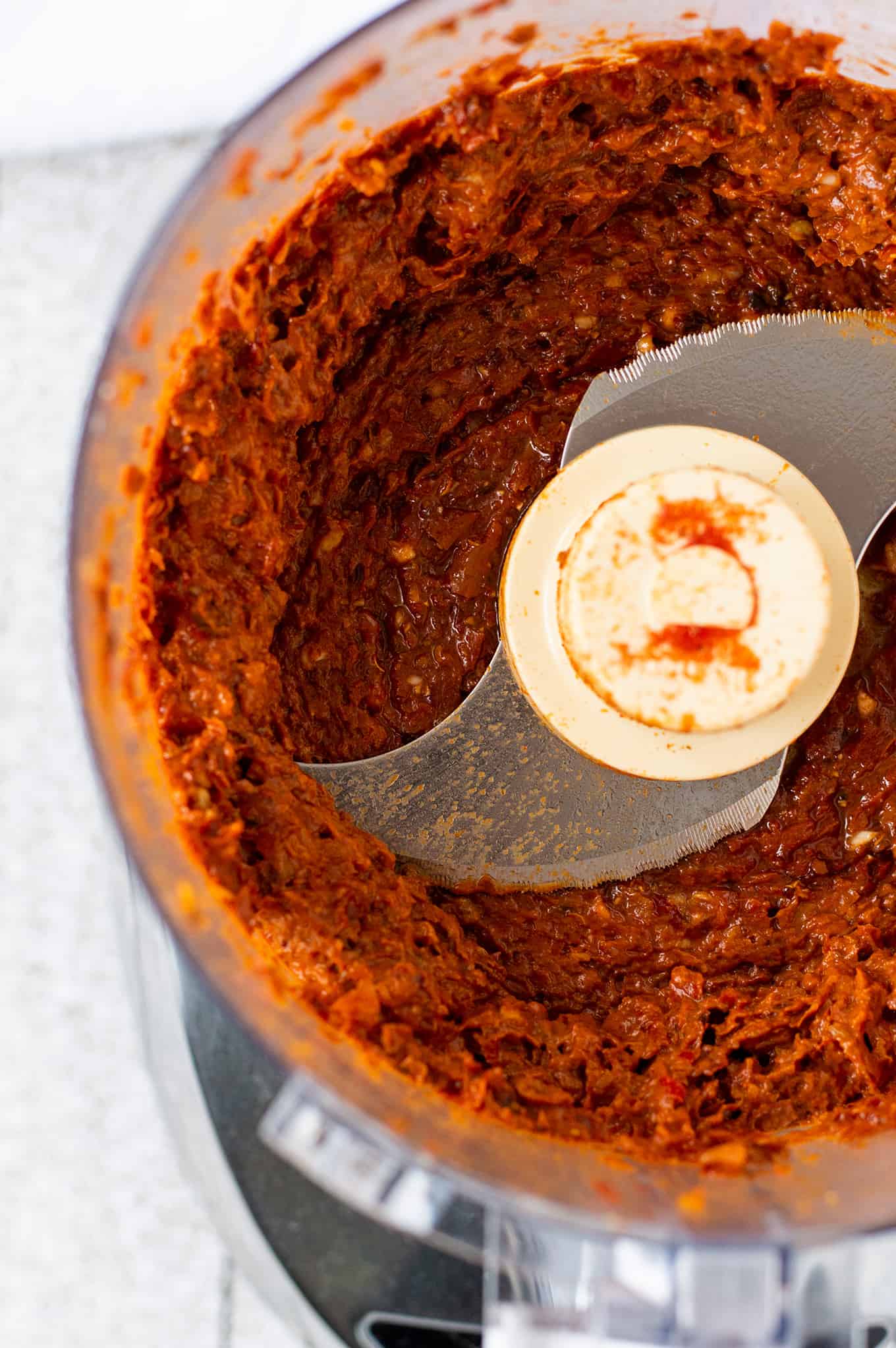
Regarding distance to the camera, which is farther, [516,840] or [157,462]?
[516,840]

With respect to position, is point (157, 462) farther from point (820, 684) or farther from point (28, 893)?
point (28, 893)

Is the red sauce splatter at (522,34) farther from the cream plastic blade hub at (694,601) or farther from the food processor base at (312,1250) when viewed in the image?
the food processor base at (312,1250)

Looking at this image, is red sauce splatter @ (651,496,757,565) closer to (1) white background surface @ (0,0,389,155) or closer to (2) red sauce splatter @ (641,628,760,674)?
(2) red sauce splatter @ (641,628,760,674)

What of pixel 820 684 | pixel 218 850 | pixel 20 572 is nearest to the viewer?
pixel 218 850

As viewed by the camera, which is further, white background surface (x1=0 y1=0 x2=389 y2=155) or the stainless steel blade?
white background surface (x1=0 y1=0 x2=389 y2=155)

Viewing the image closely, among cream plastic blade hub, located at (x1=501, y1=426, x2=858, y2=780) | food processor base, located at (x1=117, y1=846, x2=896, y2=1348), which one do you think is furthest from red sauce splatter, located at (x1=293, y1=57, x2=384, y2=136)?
food processor base, located at (x1=117, y1=846, x2=896, y2=1348)

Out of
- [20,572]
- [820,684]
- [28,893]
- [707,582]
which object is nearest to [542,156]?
[707,582]

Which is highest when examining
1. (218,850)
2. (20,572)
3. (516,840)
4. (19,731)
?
(20,572)
